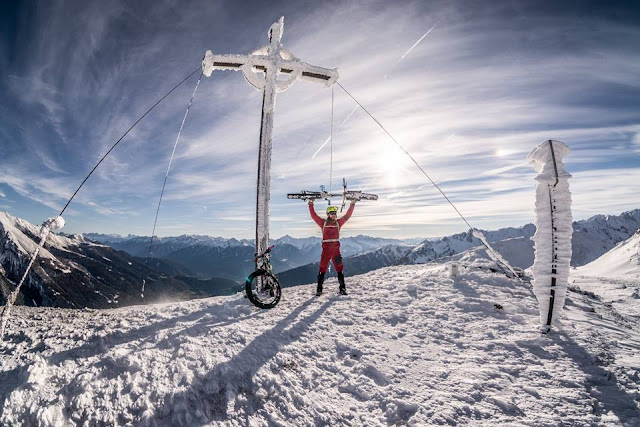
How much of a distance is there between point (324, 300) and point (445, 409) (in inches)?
184

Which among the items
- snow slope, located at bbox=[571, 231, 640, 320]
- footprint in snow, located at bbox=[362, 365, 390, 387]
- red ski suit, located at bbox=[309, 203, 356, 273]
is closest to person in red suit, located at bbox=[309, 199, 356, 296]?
red ski suit, located at bbox=[309, 203, 356, 273]

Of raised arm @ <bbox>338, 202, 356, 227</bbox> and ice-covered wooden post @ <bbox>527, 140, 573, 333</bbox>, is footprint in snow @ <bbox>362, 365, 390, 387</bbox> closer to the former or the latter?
ice-covered wooden post @ <bbox>527, 140, 573, 333</bbox>

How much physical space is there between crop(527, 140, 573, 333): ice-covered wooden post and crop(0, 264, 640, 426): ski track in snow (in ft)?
2.08

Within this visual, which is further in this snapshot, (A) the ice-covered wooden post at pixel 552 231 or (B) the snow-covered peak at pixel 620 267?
(B) the snow-covered peak at pixel 620 267

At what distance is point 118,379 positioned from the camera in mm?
3623

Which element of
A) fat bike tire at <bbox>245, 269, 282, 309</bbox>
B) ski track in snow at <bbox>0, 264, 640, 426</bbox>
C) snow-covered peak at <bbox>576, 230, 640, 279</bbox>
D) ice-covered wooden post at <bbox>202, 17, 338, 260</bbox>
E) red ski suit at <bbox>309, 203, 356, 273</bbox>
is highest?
ice-covered wooden post at <bbox>202, 17, 338, 260</bbox>

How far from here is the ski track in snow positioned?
3270mm

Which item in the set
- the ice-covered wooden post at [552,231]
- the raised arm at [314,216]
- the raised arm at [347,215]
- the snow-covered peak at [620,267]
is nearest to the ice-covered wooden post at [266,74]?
the raised arm at [314,216]

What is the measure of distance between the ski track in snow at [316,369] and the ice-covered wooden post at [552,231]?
0.63 meters

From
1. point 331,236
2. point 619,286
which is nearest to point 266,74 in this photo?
point 331,236

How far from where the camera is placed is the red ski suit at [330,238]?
358 inches

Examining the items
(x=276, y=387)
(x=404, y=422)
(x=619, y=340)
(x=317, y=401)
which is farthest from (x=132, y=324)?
(x=619, y=340)

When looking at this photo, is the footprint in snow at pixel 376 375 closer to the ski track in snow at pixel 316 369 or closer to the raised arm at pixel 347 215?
the ski track in snow at pixel 316 369

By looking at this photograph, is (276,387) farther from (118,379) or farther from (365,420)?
(118,379)
